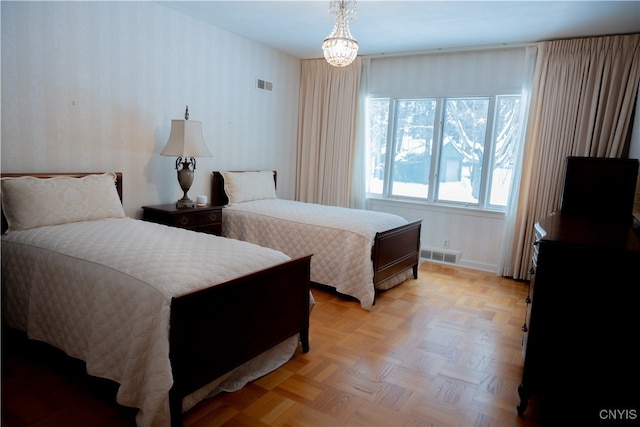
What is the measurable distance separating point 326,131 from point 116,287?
393 centimetres

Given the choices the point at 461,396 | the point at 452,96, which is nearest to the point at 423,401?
the point at 461,396

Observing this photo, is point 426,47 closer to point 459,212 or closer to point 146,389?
point 459,212

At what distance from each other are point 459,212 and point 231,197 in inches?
104

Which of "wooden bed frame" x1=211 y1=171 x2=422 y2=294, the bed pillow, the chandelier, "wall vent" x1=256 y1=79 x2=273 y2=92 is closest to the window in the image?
"wooden bed frame" x1=211 y1=171 x2=422 y2=294

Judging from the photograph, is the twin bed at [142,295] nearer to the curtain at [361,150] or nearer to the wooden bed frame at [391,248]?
the wooden bed frame at [391,248]

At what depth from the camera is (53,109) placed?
3.00 meters

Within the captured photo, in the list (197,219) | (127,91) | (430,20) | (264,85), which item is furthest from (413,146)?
(127,91)

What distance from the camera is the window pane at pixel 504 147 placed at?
4.44m

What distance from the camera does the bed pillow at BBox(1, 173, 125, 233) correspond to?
254 cm

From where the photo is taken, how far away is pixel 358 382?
7.40 feet

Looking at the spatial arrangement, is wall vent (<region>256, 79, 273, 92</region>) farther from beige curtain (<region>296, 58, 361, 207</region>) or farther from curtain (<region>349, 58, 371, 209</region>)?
curtain (<region>349, 58, 371, 209</region>)

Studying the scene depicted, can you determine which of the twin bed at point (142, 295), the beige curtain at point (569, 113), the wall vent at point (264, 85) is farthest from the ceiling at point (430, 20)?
the twin bed at point (142, 295)

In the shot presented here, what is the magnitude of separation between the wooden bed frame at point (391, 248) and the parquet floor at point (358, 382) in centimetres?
43

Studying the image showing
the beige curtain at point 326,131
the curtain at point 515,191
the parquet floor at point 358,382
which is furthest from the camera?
the beige curtain at point 326,131
